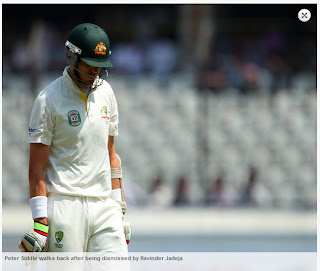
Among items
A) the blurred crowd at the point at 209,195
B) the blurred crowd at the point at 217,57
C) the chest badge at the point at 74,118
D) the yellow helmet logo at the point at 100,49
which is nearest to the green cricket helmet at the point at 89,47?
the yellow helmet logo at the point at 100,49

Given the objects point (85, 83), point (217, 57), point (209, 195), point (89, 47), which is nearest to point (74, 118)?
point (85, 83)

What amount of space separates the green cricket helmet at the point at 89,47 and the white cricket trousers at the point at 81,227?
73 cm

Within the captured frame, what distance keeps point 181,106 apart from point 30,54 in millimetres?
2484

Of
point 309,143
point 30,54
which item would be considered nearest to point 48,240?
point 30,54

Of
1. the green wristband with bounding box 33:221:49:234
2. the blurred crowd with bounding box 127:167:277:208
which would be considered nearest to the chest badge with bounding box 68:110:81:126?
the green wristband with bounding box 33:221:49:234

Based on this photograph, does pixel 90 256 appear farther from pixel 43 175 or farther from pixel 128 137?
pixel 128 137

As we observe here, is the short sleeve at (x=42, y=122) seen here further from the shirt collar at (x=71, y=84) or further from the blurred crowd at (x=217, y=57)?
the blurred crowd at (x=217, y=57)

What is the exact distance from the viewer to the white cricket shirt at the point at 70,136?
354 centimetres

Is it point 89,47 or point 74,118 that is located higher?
point 89,47

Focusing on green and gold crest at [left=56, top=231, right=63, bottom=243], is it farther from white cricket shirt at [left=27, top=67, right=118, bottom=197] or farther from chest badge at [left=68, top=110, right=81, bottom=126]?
chest badge at [left=68, top=110, right=81, bottom=126]

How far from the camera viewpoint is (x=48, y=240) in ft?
11.6

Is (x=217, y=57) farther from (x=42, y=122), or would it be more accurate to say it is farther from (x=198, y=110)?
(x=42, y=122)

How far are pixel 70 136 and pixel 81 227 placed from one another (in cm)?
48

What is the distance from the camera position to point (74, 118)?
356 cm
